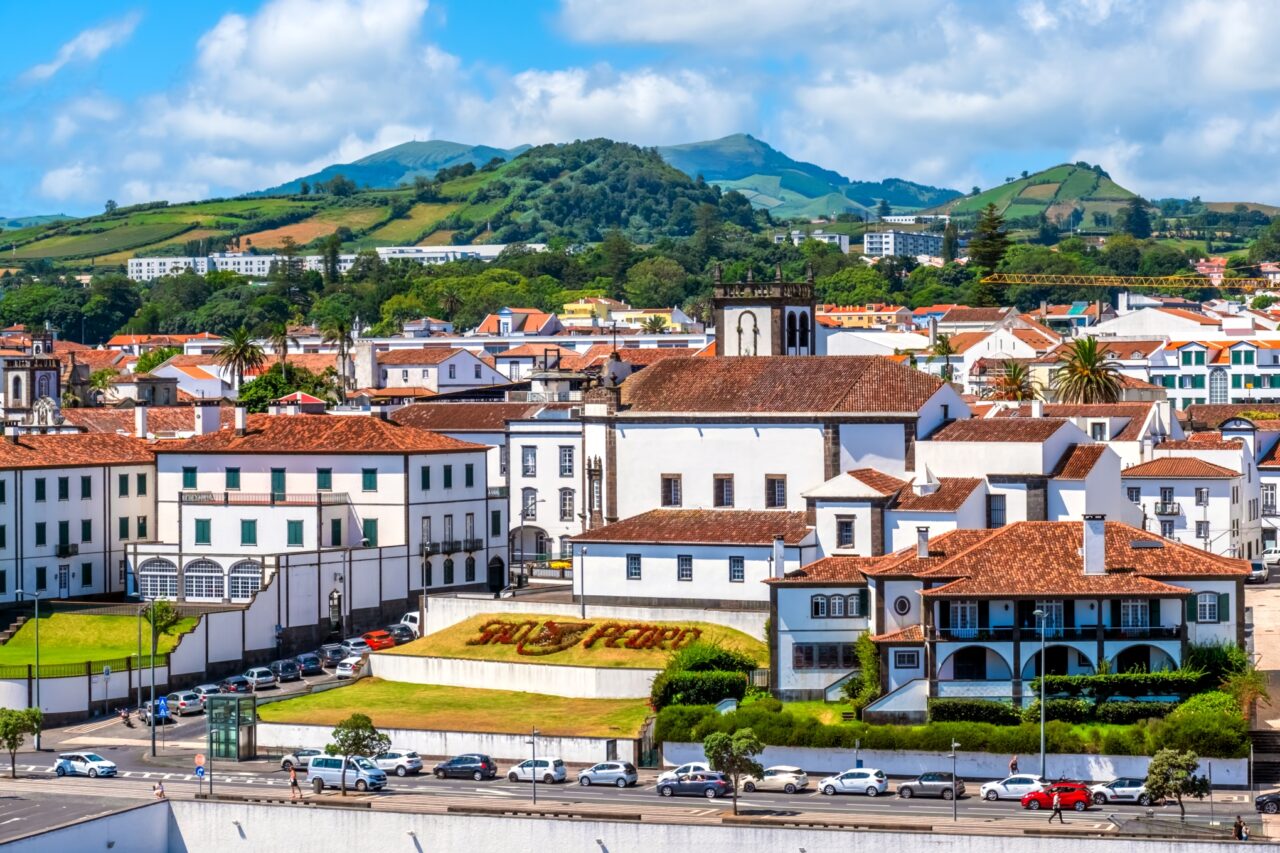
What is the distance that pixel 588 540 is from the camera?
92312mm

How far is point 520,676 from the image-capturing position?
86.4 m

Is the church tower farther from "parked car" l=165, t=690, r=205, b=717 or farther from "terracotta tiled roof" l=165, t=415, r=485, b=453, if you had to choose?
"parked car" l=165, t=690, r=205, b=717

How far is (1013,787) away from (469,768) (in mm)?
17633

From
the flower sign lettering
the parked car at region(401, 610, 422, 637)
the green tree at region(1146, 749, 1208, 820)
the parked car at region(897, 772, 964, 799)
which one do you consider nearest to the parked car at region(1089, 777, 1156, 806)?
the green tree at region(1146, 749, 1208, 820)

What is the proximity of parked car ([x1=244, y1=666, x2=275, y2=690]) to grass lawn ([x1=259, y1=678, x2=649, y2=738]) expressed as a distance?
3.52m

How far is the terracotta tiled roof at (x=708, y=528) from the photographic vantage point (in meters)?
90.3

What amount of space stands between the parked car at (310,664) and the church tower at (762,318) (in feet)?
105

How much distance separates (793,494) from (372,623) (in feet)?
60.6

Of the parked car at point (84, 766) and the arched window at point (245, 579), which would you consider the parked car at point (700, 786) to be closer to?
the parked car at point (84, 766)

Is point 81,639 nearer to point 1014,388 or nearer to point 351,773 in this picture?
point 351,773

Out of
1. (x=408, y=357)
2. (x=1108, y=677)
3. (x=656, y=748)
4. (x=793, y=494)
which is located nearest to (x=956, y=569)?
(x=1108, y=677)

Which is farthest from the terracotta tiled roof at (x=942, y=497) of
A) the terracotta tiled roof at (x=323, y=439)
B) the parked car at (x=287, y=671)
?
the parked car at (x=287, y=671)

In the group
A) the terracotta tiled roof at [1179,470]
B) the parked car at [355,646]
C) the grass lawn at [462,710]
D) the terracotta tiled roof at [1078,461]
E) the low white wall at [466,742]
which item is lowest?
the low white wall at [466,742]

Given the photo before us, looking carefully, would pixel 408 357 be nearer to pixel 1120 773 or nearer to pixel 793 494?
pixel 793 494
